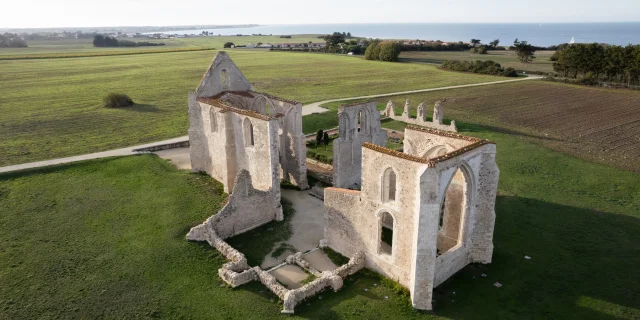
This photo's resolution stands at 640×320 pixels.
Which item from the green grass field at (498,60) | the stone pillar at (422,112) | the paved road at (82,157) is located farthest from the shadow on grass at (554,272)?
the green grass field at (498,60)

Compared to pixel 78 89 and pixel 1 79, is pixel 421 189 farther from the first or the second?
pixel 1 79

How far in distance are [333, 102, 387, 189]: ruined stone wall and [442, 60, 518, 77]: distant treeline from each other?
60.1 meters

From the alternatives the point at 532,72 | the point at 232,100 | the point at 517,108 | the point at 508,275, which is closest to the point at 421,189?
the point at 508,275

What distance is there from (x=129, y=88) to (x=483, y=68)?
62630 mm

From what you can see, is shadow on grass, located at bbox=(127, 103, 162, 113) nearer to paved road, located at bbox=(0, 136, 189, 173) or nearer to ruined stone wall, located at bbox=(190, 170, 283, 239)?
paved road, located at bbox=(0, 136, 189, 173)

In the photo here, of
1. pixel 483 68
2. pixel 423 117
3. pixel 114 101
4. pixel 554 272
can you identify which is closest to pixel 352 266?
pixel 554 272

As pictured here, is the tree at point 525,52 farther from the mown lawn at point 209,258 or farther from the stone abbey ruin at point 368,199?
the stone abbey ruin at point 368,199

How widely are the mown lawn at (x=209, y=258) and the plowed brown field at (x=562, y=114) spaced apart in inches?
311

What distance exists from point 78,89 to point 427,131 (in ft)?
199

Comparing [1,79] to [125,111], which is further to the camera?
[1,79]

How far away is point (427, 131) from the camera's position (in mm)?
18469

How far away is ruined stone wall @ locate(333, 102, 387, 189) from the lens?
84.5 ft

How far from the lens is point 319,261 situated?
18328 mm

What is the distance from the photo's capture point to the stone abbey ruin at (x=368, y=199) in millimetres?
14875
